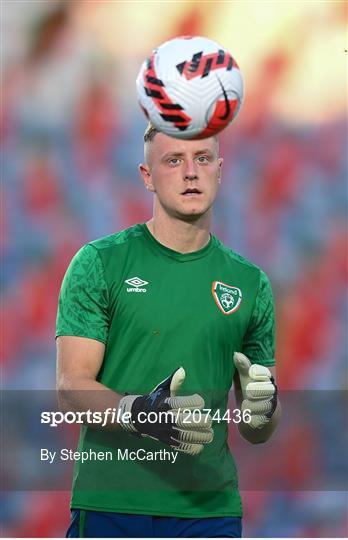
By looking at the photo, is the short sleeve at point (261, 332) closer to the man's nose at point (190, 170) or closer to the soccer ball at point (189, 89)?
the man's nose at point (190, 170)

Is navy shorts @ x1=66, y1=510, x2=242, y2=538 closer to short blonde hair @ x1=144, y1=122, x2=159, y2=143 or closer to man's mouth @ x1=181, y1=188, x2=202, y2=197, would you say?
man's mouth @ x1=181, y1=188, x2=202, y2=197

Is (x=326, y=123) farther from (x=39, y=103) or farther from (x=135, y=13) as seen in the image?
(x=39, y=103)

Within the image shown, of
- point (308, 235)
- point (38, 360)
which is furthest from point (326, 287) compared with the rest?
point (38, 360)

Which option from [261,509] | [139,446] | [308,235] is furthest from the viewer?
[308,235]

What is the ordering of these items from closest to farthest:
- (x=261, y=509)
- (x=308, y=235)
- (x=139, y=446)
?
1. (x=139, y=446)
2. (x=261, y=509)
3. (x=308, y=235)

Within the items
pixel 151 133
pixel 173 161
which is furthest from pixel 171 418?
pixel 151 133

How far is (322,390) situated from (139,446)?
409cm

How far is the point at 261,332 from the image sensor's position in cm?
367

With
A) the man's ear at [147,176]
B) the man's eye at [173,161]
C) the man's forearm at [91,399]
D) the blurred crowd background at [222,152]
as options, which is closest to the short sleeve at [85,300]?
the man's forearm at [91,399]

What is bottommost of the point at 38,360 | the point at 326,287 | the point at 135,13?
the point at 38,360

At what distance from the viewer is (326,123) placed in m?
8.00

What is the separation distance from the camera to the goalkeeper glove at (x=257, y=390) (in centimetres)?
329

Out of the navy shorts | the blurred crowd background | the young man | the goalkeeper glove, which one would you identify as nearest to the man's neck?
the young man

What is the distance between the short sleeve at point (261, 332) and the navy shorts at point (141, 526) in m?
0.68
